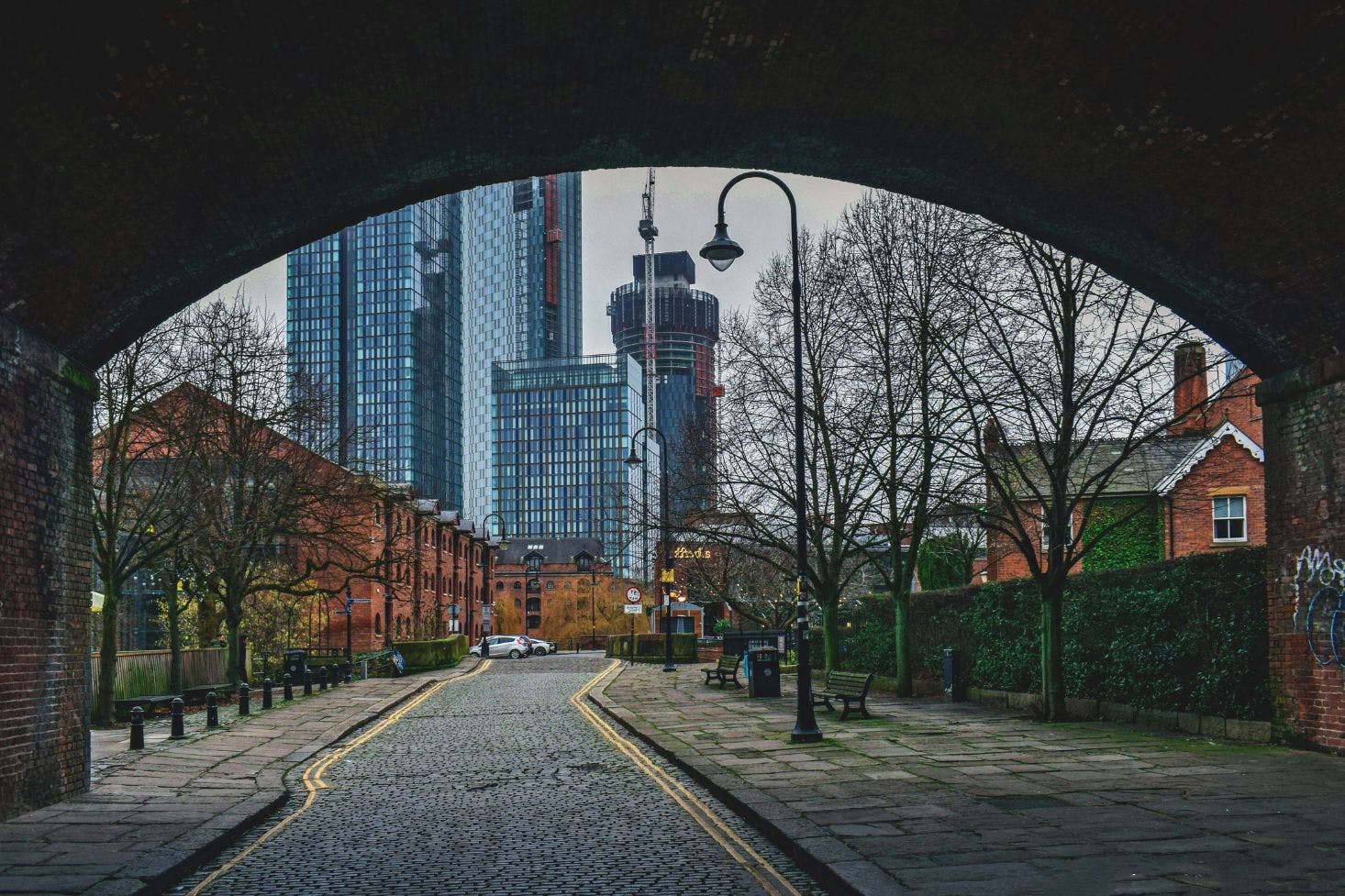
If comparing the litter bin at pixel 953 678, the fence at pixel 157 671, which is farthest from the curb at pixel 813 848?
the fence at pixel 157 671

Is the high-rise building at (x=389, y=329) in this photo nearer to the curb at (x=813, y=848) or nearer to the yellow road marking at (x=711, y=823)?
the yellow road marking at (x=711, y=823)

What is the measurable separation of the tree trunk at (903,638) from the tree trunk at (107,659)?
15452mm

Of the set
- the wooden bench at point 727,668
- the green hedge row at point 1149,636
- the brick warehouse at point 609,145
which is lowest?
the wooden bench at point 727,668

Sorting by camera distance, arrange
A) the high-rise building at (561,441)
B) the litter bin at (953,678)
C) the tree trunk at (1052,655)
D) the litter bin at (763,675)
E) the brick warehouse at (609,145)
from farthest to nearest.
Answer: the high-rise building at (561,441) → the litter bin at (763,675) → the litter bin at (953,678) → the tree trunk at (1052,655) → the brick warehouse at (609,145)

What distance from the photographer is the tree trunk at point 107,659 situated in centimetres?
2084

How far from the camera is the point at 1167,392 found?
16.3 meters

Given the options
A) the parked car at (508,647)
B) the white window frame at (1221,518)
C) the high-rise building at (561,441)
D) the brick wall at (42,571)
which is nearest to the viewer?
the brick wall at (42,571)

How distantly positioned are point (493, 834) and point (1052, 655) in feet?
37.9

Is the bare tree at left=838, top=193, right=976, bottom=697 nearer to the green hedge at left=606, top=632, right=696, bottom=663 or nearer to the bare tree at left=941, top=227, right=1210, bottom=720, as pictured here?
the bare tree at left=941, top=227, right=1210, bottom=720

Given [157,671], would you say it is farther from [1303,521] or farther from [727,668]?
[1303,521]

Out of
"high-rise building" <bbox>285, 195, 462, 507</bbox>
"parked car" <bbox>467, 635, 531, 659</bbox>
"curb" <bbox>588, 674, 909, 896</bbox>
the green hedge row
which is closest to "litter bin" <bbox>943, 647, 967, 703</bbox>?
the green hedge row

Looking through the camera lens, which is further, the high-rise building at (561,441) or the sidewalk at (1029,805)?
the high-rise building at (561,441)

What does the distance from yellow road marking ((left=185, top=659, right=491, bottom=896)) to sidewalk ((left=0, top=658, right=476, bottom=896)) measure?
0.73 feet

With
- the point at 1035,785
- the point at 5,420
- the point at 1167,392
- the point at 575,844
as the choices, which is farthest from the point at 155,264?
the point at 1167,392
